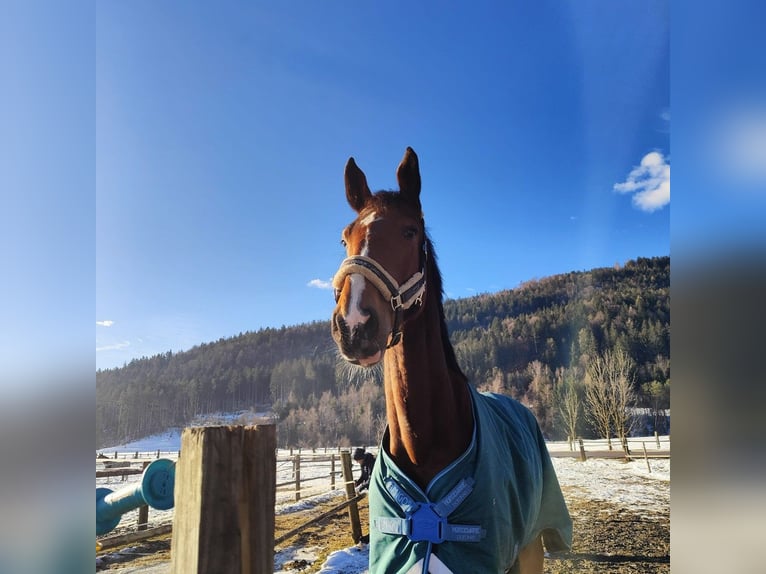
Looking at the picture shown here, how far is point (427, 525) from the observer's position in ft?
5.80

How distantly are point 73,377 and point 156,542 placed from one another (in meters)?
7.72

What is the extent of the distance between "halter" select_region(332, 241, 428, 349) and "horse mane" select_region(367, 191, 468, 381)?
1.05ft

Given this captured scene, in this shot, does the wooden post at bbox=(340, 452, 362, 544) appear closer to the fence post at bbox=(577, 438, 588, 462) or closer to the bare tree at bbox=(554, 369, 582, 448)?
the bare tree at bbox=(554, 369, 582, 448)

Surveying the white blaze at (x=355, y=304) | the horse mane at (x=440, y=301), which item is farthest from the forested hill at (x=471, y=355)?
the white blaze at (x=355, y=304)

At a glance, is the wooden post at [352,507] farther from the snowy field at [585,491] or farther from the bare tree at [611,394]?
the bare tree at [611,394]

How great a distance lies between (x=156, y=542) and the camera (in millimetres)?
7160

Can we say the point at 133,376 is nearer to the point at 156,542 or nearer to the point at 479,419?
the point at 156,542

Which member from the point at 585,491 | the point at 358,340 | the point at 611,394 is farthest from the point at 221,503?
the point at 611,394

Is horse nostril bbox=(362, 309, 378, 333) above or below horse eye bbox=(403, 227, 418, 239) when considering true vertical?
below

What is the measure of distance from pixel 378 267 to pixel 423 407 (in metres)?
0.64

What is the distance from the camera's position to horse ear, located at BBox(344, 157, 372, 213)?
2203 millimetres

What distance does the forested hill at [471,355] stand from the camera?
10.9m

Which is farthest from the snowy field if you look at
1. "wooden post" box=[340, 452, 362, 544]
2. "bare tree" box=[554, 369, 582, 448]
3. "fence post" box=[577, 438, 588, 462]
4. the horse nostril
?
the horse nostril

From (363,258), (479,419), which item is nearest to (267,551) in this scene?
(363,258)
